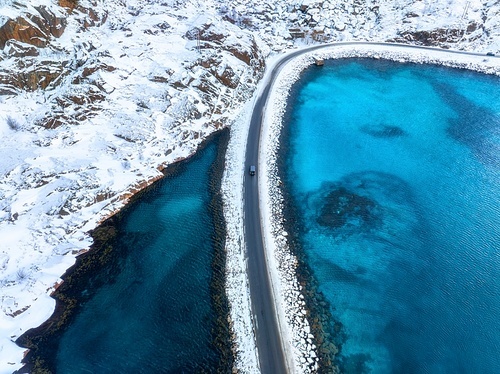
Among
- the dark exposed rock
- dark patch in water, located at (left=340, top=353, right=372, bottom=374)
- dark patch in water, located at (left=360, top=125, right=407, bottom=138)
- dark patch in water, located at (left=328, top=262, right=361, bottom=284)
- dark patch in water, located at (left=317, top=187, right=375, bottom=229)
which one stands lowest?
dark patch in water, located at (left=340, top=353, right=372, bottom=374)

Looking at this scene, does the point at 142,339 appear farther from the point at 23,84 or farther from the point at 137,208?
the point at 23,84

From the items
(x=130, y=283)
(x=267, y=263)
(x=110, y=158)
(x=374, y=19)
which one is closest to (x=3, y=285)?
(x=130, y=283)

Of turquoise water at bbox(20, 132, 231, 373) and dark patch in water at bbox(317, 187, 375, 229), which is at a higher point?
dark patch in water at bbox(317, 187, 375, 229)

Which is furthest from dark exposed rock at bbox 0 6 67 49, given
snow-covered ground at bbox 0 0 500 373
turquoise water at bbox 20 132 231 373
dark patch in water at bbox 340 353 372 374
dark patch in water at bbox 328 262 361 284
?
dark patch in water at bbox 340 353 372 374

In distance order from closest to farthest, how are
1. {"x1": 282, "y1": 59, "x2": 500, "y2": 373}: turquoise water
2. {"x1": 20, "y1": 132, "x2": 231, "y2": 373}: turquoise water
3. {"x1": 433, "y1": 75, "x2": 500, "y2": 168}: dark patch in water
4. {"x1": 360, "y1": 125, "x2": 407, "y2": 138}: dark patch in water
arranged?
{"x1": 20, "y1": 132, "x2": 231, "y2": 373}: turquoise water
{"x1": 282, "y1": 59, "x2": 500, "y2": 373}: turquoise water
{"x1": 433, "y1": 75, "x2": 500, "y2": 168}: dark patch in water
{"x1": 360, "y1": 125, "x2": 407, "y2": 138}: dark patch in water

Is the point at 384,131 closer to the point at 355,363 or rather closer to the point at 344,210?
the point at 344,210

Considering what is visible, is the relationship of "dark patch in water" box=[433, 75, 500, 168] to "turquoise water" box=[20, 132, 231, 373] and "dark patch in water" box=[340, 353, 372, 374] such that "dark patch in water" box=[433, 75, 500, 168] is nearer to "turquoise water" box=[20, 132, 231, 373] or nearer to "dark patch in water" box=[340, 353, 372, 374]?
"dark patch in water" box=[340, 353, 372, 374]

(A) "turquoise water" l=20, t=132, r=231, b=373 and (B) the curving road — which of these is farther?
(B) the curving road
